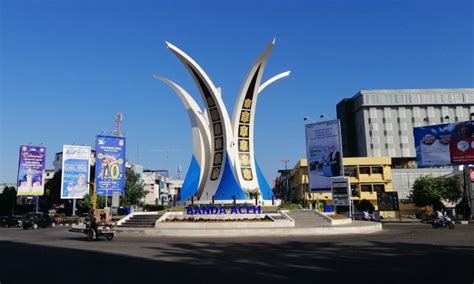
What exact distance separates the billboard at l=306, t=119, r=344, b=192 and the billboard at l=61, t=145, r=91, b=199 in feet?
90.7

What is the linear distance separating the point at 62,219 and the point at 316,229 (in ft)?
108

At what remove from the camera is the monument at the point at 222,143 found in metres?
40.8

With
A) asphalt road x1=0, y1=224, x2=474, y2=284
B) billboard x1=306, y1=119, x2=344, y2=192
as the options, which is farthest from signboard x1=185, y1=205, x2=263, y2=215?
billboard x1=306, y1=119, x2=344, y2=192

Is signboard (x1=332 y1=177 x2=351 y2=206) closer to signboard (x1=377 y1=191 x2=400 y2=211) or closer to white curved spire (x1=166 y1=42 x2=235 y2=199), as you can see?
white curved spire (x1=166 y1=42 x2=235 y2=199)

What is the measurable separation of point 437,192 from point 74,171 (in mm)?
46396

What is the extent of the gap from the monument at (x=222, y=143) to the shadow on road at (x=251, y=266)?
25444mm

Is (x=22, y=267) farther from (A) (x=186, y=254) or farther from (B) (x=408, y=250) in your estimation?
(B) (x=408, y=250)

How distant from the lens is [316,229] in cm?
2452

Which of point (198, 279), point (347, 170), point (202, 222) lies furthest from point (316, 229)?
point (347, 170)

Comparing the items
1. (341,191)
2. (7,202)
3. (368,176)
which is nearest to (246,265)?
(341,191)

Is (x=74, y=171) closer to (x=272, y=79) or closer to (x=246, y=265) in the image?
(x=272, y=79)

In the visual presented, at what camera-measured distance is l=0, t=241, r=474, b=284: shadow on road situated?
367 inches

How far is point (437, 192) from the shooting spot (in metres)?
54.4

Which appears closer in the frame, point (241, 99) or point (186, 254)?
point (186, 254)
